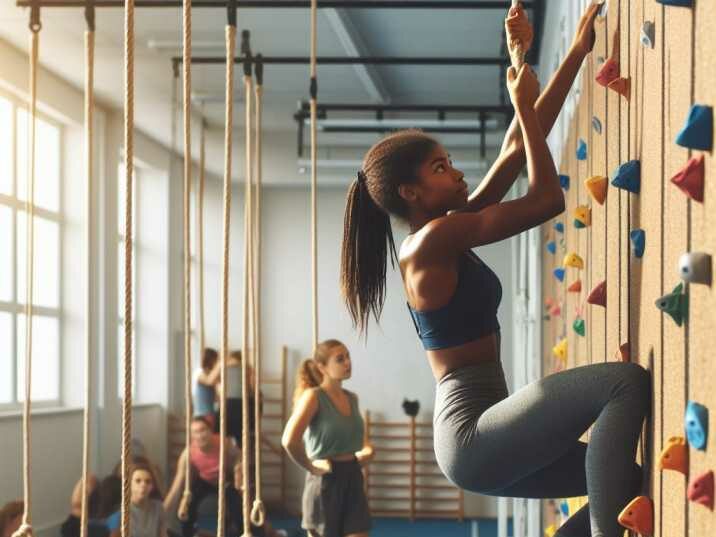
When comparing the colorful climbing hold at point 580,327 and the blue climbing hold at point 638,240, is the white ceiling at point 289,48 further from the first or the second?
the blue climbing hold at point 638,240

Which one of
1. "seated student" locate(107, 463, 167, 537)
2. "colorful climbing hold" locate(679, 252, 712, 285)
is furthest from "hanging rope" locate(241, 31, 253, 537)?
"seated student" locate(107, 463, 167, 537)

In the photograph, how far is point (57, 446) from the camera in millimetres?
8844

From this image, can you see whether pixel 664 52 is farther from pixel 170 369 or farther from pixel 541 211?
pixel 170 369

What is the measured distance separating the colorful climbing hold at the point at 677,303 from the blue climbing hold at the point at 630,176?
55 centimetres

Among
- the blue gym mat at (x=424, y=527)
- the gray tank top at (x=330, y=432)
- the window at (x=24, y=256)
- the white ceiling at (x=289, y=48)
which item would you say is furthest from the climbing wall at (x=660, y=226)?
the blue gym mat at (x=424, y=527)

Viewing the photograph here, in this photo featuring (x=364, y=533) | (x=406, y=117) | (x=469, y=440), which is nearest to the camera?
(x=469, y=440)

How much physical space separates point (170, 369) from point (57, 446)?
8.64 ft

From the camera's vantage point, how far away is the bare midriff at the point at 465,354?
2.23m

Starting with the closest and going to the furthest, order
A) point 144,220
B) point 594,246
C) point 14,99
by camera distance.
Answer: point 594,246 < point 14,99 < point 144,220

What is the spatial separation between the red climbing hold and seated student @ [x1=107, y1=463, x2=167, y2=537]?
18.1 ft

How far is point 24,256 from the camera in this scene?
28.6 feet

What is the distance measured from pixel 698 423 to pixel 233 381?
8.69 metres

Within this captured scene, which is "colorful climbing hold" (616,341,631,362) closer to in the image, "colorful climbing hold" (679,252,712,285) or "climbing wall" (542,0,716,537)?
"climbing wall" (542,0,716,537)

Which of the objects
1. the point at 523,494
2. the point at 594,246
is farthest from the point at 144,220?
the point at 523,494
